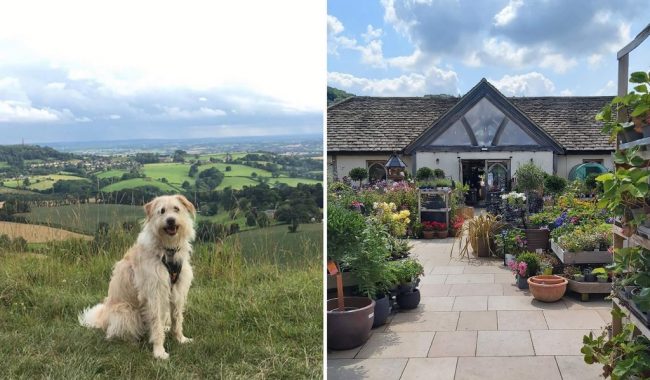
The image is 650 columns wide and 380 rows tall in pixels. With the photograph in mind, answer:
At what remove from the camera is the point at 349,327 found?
312cm

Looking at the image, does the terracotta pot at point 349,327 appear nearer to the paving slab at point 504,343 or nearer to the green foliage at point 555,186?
the paving slab at point 504,343

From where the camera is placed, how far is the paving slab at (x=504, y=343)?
9.89ft

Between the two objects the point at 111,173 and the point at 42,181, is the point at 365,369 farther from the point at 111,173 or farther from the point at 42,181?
the point at 42,181

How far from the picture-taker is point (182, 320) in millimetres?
2727

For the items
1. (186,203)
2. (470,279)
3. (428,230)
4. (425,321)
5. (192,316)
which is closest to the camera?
(186,203)

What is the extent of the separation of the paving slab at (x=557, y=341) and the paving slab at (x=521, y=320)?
0.36ft

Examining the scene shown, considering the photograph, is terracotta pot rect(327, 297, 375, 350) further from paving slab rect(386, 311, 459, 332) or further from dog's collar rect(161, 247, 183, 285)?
dog's collar rect(161, 247, 183, 285)

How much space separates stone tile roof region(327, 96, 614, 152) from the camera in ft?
42.5

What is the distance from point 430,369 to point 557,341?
84 centimetres

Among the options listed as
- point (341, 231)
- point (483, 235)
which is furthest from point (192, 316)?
point (483, 235)

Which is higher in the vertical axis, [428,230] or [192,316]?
[192,316]

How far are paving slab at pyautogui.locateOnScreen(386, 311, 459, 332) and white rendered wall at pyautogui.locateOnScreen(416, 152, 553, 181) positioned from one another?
919 centimetres

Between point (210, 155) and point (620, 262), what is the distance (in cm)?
191

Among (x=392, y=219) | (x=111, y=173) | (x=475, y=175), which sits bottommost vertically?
(x=392, y=219)
